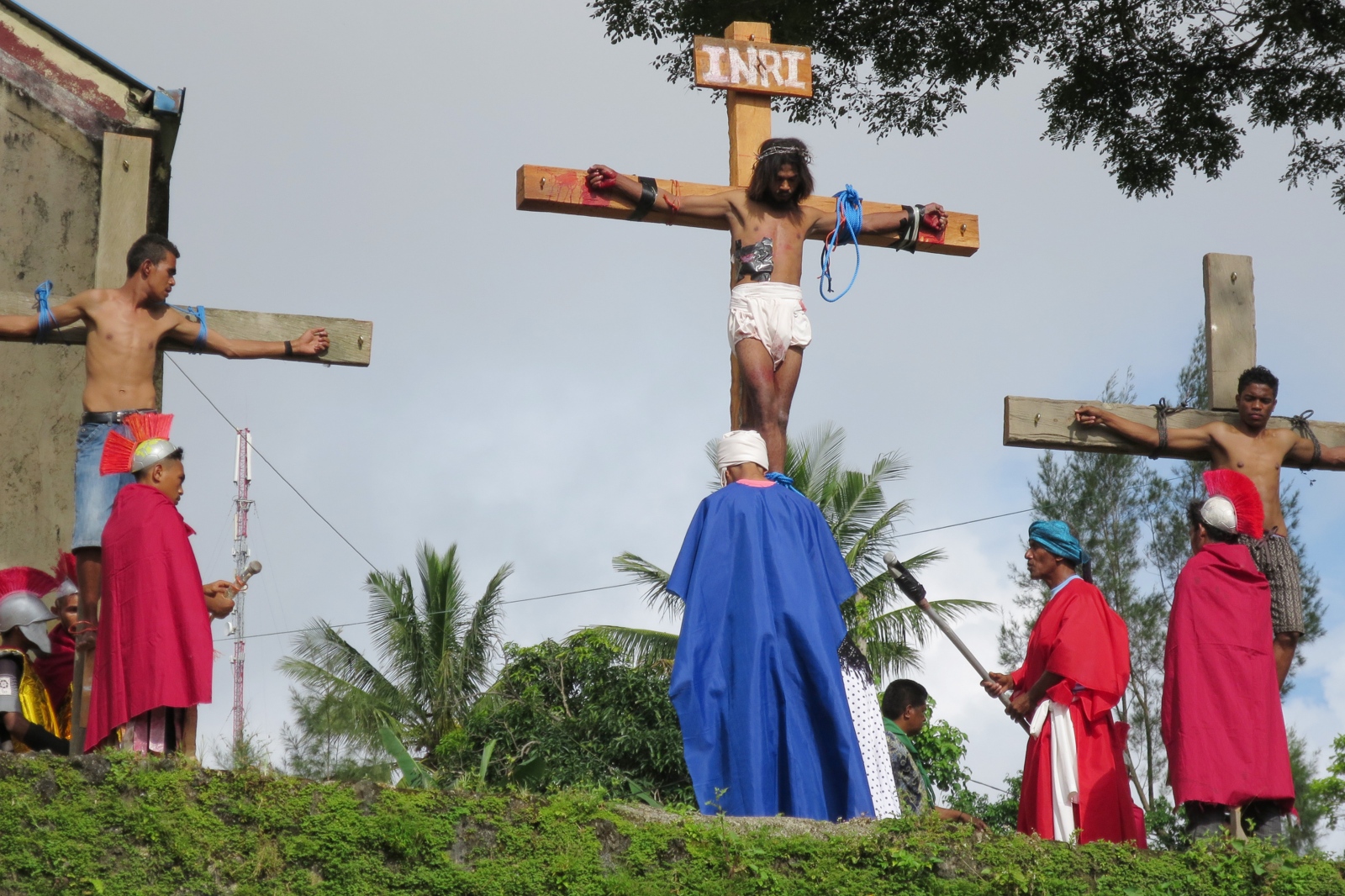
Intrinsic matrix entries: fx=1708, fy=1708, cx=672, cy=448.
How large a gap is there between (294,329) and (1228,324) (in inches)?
181

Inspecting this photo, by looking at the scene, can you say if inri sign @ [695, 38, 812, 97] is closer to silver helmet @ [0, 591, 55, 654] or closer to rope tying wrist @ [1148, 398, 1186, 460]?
rope tying wrist @ [1148, 398, 1186, 460]

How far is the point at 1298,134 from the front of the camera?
13.1 metres

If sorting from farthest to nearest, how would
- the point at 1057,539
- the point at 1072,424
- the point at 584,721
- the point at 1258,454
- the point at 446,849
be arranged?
1. the point at 584,721
2. the point at 1258,454
3. the point at 1072,424
4. the point at 1057,539
5. the point at 446,849

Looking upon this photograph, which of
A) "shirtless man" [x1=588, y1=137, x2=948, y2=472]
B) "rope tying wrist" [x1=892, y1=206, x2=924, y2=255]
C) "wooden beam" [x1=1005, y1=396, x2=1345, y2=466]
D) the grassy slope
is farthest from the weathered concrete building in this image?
the grassy slope

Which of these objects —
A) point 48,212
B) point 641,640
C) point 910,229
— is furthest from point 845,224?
point 641,640

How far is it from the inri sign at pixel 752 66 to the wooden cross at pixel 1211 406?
1.78 metres

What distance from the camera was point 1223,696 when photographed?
6.57 metres

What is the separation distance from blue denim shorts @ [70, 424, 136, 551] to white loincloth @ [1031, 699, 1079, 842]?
150 inches

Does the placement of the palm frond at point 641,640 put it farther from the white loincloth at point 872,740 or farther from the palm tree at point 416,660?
the white loincloth at point 872,740

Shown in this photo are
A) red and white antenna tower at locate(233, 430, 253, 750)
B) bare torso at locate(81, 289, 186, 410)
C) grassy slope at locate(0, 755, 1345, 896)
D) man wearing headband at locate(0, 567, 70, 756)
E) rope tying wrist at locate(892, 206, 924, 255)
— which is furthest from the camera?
red and white antenna tower at locate(233, 430, 253, 750)

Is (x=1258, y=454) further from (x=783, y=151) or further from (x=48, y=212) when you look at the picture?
(x=48, y=212)

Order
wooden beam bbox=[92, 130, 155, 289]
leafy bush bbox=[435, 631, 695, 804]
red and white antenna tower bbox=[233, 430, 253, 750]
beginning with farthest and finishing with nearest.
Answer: red and white antenna tower bbox=[233, 430, 253, 750]
leafy bush bbox=[435, 631, 695, 804]
wooden beam bbox=[92, 130, 155, 289]

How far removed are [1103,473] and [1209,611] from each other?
17118 millimetres

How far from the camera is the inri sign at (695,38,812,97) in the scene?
770 cm
